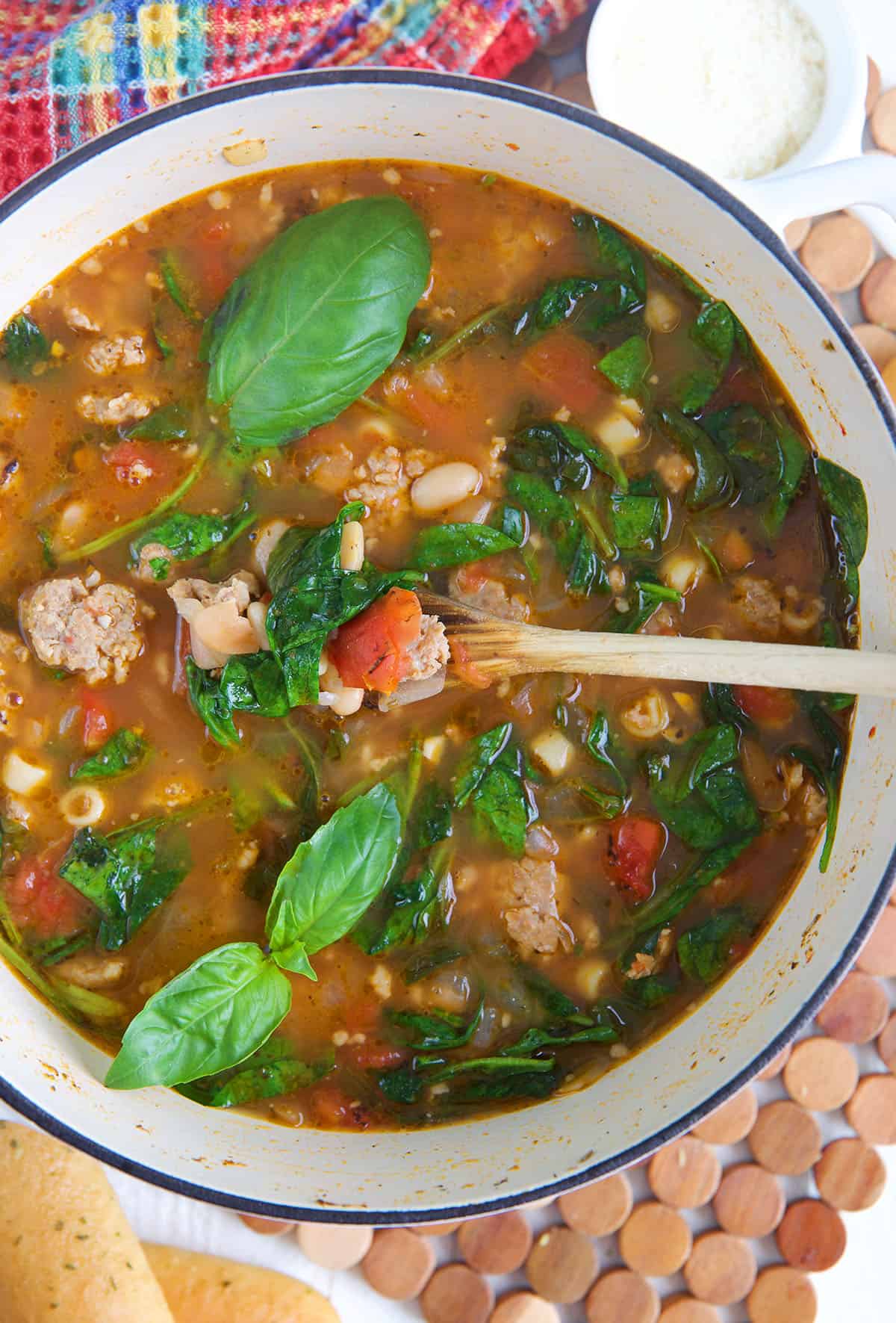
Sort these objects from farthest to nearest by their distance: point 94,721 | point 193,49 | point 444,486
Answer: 1. point 193,49
2. point 94,721
3. point 444,486

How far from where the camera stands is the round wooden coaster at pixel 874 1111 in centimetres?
382

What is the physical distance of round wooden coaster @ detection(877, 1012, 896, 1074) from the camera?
3.85 m

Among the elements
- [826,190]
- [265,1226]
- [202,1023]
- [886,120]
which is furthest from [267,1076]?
[886,120]

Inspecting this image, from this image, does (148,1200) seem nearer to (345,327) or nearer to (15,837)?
(15,837)

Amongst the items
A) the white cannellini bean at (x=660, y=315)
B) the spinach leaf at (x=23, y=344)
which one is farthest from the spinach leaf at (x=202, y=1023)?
the white cannellini bean at (x=660, y=315)

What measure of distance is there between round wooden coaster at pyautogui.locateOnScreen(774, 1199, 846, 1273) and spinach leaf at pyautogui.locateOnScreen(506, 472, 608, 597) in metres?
2.11

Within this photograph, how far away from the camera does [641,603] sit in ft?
11.3

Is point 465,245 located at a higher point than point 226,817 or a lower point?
higher

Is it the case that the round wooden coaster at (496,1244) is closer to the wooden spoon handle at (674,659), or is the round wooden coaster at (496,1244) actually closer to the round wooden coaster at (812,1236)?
the round wooden coaster at (812,1236)

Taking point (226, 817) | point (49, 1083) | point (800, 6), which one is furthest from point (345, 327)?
point (49, 1083)

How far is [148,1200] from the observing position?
3.84 m

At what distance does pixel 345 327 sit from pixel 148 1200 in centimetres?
277

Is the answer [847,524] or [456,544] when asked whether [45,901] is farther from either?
[847,524]

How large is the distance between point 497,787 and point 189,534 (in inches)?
44.8
